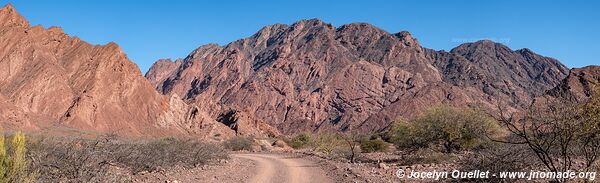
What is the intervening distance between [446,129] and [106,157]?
1942 centimetres

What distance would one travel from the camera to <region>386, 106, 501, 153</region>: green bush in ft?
81.1

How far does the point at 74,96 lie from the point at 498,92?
6648 cm

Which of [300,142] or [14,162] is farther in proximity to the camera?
[300,142]

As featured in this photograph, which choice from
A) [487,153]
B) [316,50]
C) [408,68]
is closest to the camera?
[487,153]

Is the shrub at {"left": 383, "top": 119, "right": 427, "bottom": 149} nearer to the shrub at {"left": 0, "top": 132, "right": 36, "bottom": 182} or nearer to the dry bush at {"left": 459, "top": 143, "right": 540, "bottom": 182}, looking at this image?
the dry bush at {"left": 459, "top": 143, "right": 540, "bottom": 182}

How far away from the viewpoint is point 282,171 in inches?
818

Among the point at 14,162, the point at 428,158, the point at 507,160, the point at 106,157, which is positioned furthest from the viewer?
the point at 428,158

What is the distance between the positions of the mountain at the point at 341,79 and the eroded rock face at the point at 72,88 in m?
25.6

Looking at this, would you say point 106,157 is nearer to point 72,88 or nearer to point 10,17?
point 72,88

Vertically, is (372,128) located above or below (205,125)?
above

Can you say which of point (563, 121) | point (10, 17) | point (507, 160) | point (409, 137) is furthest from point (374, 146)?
point (10, 17)

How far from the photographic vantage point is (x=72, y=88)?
212ft

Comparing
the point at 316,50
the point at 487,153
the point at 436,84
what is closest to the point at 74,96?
the point at 487,153

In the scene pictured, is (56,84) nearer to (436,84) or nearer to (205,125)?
(205,125)
